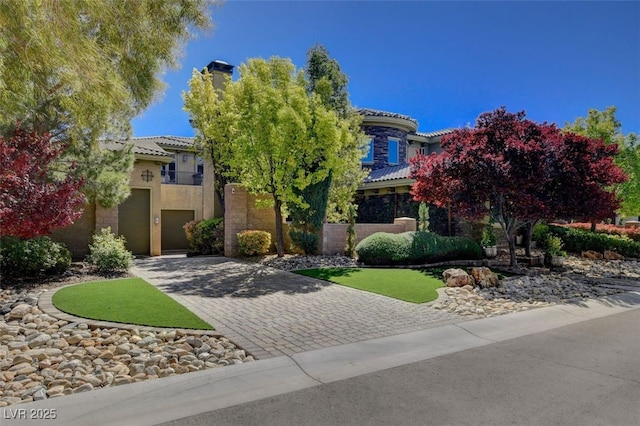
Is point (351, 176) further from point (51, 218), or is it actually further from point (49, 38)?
point (49, 38)

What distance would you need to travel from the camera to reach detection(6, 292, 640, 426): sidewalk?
357 cm

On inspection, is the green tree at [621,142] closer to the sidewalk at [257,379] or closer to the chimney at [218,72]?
the sidewalk at [257,379]

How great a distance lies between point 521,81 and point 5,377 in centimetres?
1756

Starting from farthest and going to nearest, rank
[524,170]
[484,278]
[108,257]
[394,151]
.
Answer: [394,151] → [524,170] → [108,257] → [484,278]

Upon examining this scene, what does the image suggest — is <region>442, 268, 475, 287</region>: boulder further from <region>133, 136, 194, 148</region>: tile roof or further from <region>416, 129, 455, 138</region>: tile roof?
<region>416, 129, 455, 138</region>: tile roof

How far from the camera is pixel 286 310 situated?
7422mm

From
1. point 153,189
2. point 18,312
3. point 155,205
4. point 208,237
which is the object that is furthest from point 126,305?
point 153,189

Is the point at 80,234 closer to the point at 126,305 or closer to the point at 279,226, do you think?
the point at 279,226

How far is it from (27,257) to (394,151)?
18971 mm

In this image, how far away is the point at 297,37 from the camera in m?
13.4

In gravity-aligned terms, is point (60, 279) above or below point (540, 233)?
below

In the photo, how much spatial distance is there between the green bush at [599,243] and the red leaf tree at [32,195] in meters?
18.7

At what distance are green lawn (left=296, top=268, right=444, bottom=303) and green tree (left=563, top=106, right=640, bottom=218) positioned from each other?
550 inches

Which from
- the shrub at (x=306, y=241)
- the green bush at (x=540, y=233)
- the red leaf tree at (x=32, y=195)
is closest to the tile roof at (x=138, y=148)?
the red leaf tree at (x=32, y=195)
